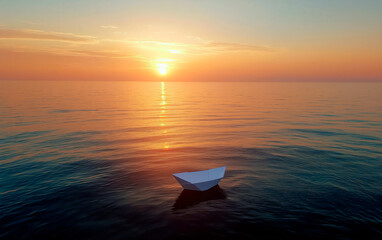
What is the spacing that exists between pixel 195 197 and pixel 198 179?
4.28 feet

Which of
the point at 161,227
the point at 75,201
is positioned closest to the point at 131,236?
the point at 161,227

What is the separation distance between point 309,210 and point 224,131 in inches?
1049

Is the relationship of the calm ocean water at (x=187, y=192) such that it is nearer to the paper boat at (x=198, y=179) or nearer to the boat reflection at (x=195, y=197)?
the boat reflection at (x=195, y=197)

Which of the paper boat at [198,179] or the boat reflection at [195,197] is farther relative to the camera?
the paper boat at [198,179]

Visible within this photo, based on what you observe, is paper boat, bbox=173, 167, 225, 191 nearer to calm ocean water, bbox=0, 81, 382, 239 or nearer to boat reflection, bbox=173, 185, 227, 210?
boat reflection, bbox=173, 185, 227, 210

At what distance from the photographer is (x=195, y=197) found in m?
16.0

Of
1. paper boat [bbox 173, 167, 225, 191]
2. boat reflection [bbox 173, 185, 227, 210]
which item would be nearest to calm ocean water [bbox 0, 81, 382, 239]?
boat reflection [bbox 173, 185, 227, 210]

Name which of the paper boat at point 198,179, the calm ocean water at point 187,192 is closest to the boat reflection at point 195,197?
the calm ocean water at point 187,192

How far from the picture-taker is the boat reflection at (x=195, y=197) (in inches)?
591

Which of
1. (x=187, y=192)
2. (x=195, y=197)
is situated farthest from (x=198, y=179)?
(x=187, y=192)

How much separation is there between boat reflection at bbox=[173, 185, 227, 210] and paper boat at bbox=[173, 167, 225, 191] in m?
0.49

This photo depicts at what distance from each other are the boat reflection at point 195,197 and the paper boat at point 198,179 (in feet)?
1.60

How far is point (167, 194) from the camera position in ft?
54.1

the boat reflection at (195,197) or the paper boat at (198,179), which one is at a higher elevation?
the paper boat at (198,179)
